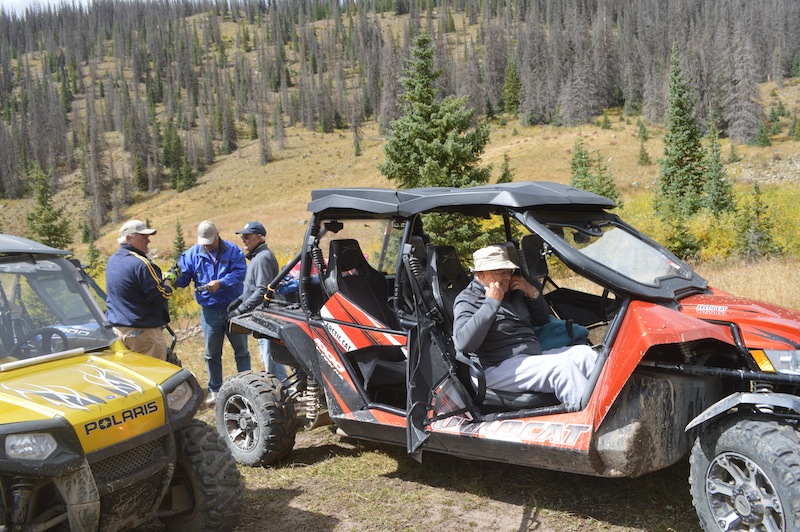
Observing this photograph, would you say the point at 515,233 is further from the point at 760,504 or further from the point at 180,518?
the point at 180,518

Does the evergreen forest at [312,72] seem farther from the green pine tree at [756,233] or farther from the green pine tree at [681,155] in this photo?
the green pine tree at [756,233]

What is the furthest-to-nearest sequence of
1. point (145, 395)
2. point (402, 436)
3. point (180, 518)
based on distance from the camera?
point (402, 436) → point (180, 518) → point (145, 395)

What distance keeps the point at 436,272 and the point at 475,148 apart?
18.7 m

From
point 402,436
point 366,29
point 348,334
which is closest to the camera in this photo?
point 402,436

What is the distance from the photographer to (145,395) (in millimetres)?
3617

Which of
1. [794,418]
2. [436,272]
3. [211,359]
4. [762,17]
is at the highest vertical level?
[762,17]

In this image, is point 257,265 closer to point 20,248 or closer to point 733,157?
point 20,248

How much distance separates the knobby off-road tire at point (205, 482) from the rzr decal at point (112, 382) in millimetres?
537

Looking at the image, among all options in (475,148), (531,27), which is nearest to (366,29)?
(531,27)

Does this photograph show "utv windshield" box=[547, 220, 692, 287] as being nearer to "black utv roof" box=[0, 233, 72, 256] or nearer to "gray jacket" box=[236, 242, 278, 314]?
Answer: "black utv roof" box=[0, 233, 72, 256]

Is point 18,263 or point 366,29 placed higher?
point 366,29

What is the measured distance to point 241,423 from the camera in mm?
5656

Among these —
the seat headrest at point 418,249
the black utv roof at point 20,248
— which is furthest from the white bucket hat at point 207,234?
the seat headrest at point 418,249

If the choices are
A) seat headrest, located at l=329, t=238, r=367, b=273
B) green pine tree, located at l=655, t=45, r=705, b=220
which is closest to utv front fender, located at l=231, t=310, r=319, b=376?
seat headrest, located at l=329, t=238, r=367, b=273
